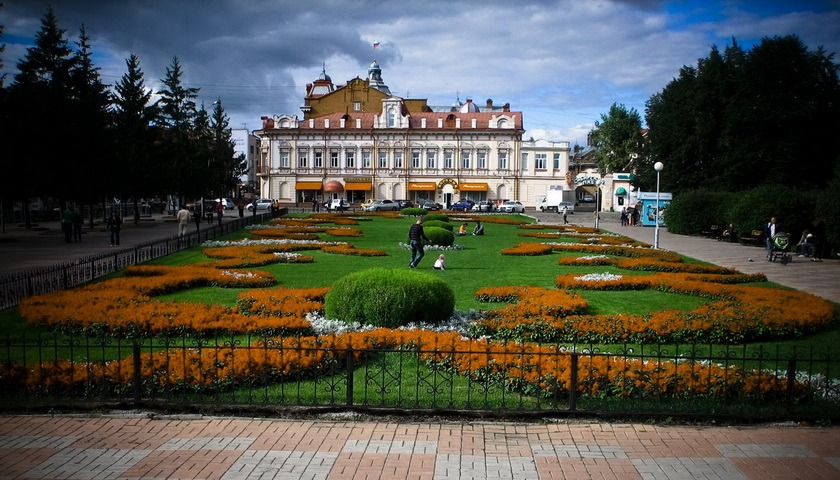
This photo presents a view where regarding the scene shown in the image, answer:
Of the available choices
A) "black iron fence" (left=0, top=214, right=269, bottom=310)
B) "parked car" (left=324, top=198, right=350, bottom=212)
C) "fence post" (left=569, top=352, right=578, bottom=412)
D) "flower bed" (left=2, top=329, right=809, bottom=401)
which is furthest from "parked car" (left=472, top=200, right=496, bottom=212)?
"fence post" (left=569, top=352, right=578, bottom=412)

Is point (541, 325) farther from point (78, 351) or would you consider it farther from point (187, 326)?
point (78, 351)

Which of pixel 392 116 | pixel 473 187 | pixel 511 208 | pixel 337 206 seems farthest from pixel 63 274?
pixel 392 116

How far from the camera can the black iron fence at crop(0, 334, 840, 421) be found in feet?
26.1

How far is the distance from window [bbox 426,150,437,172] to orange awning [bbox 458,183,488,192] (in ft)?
14.2

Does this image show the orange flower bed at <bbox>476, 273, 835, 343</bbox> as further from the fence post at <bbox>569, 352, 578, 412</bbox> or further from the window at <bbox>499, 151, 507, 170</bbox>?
the window at <bbox>499, 151, 507, 170</bbox>

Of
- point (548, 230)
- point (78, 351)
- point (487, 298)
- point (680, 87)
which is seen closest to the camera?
point (78, 351)

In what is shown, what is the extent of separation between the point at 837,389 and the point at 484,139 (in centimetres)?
7437

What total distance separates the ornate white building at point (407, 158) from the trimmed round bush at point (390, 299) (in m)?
69.6

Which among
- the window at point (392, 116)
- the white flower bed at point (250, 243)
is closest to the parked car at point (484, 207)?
the window at point (392, 116)

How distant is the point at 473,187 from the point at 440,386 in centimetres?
7279

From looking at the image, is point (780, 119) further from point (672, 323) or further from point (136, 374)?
point (136, 374)

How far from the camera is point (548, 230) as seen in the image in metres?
41.5

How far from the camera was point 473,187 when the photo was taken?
80.9m

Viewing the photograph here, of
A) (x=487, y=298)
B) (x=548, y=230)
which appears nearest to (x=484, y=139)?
(x=548, y=230)
